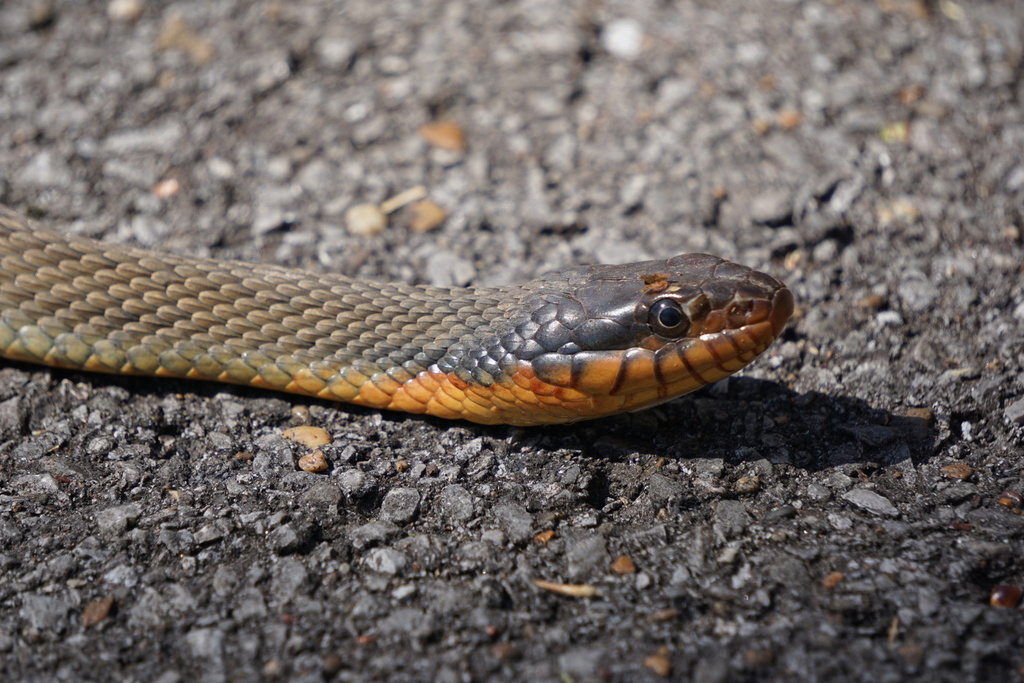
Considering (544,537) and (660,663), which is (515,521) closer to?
(544,537)

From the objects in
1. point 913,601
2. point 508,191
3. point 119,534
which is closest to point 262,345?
point 119,534

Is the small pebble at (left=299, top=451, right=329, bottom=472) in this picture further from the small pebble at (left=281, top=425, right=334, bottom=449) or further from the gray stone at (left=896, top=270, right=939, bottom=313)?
the gray stone at (left=896, top=270, right=939, bottom=313)

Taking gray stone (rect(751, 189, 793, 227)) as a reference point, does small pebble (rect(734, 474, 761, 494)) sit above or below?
below

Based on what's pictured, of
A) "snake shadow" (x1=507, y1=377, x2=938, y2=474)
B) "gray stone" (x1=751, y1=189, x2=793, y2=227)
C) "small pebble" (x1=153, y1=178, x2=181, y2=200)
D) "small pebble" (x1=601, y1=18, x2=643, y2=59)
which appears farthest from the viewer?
"small pebble" (x1=601, y1=18, x2=643, y2=59)

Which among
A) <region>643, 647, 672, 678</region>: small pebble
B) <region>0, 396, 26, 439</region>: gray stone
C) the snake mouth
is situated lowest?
<region>0, 396, 26, 439</region>: gray stone

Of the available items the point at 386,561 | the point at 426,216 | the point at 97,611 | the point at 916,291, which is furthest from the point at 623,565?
the point at 426,216

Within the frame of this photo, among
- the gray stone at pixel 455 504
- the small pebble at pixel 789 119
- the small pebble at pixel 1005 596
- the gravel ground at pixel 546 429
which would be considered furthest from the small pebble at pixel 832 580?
the small pebble at pixel 789 119

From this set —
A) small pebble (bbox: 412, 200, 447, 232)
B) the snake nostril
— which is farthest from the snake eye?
small pebble (bbox: 412, 200, 447, 232)

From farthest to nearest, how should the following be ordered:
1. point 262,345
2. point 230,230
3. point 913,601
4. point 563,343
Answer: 1. point 230,230
2. point 262,345
3. point 563,343
4. point 913,601

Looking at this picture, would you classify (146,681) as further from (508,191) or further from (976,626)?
(508,191)
